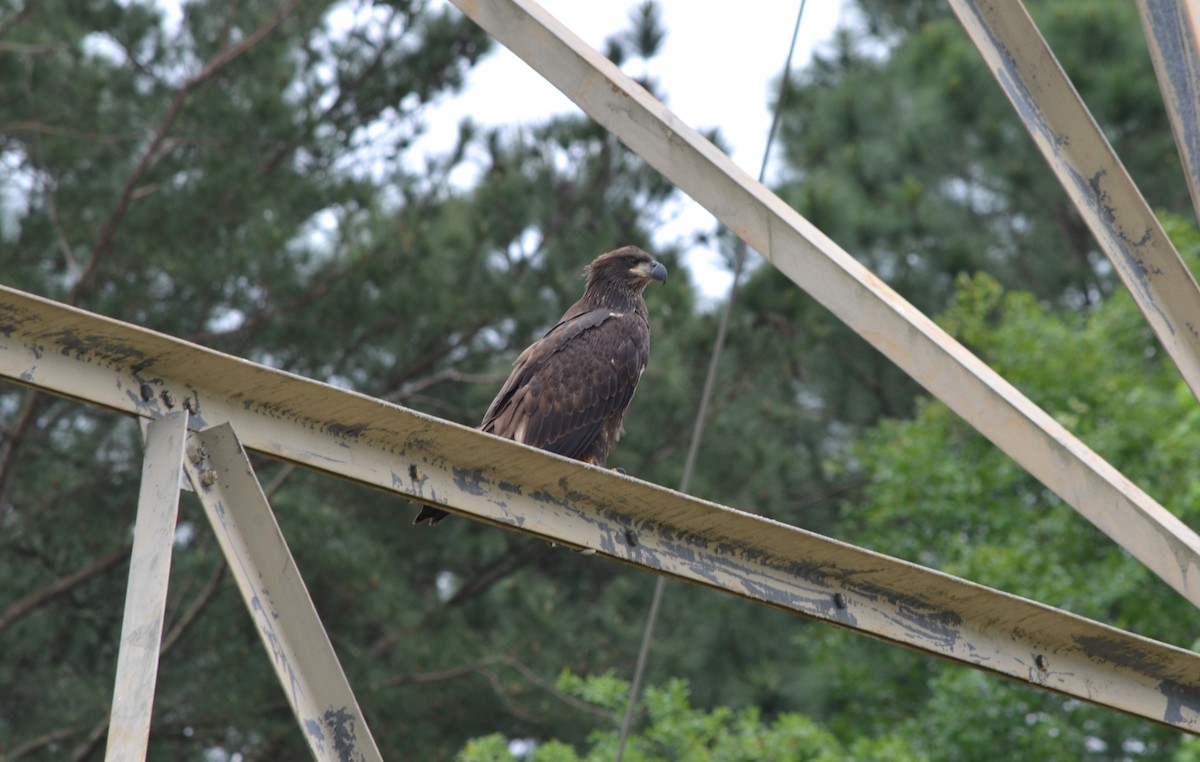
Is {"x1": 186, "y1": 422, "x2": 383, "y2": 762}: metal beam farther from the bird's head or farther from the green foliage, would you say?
the green foliage

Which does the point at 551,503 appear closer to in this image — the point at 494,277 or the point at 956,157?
the point at 494,277

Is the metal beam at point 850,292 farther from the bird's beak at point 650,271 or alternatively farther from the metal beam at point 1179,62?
the bird's beak at point 650,271

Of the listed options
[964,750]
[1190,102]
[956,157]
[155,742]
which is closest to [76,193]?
[155,742]

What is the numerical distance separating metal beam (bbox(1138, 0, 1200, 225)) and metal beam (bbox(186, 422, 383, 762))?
2193 millimetres

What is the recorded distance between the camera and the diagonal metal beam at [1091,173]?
370 cm

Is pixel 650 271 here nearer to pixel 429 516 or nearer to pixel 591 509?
pixel 429 516

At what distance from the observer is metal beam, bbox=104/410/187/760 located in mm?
2125

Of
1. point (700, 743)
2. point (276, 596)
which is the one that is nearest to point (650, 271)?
point (276, 596)

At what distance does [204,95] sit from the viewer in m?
12.6

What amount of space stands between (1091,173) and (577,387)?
2.73 metres

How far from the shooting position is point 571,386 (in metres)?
6.17

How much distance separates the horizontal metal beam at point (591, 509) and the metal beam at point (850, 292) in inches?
9.5

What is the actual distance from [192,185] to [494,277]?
2395 mm

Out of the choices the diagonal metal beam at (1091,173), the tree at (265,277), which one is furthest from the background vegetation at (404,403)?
the diagonal metal beam at (1091,173)
